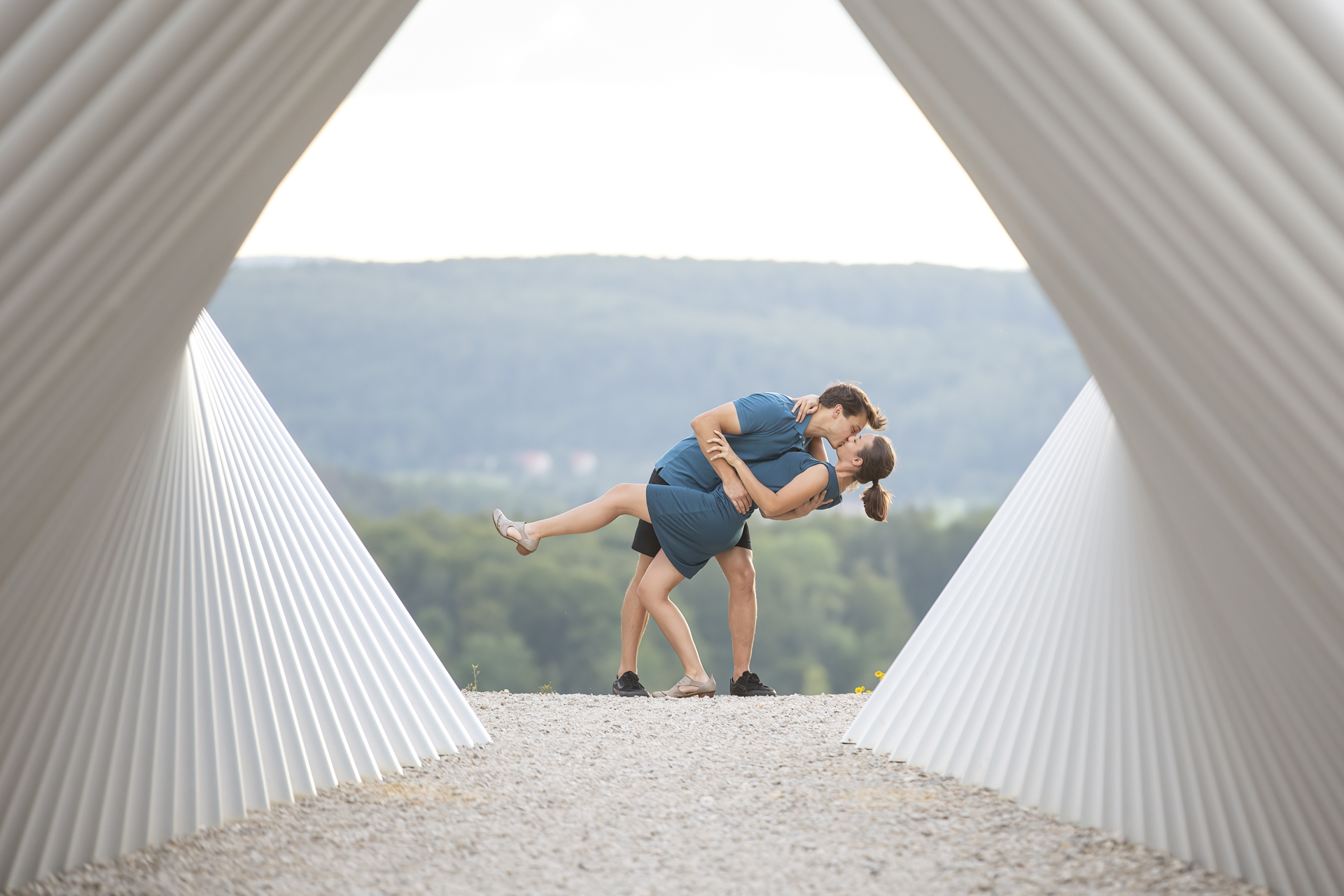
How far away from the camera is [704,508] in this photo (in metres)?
5.86

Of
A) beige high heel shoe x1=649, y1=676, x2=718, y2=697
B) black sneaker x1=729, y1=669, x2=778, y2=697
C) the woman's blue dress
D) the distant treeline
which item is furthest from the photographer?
the distant treeline

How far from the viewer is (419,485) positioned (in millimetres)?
41000

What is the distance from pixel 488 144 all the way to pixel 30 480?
46052mm

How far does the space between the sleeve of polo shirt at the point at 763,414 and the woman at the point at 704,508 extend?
0.51 feet

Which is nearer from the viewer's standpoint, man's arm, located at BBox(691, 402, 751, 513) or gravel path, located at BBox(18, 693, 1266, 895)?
gravel path, located at BBox(18, 693, 1266, 895)

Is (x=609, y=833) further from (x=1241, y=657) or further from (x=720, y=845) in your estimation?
(x=1241, y=657)

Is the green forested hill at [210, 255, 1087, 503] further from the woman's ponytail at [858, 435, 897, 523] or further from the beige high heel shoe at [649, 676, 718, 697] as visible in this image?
the woman's ponytail at [858, 435, 897, 523]

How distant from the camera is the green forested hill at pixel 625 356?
42781mm

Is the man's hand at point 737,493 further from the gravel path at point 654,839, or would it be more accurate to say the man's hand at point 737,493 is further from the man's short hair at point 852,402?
the gravel path at point 654,839

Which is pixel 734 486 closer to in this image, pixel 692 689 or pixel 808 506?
pixel 808 506

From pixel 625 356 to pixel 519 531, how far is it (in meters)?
41.0

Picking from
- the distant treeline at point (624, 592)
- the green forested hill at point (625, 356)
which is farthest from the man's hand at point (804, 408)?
the green forested hill at point (625, 356)

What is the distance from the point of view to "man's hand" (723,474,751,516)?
229 inches

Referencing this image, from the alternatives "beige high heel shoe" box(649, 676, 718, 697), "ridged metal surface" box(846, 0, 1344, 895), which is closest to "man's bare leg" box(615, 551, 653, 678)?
"beige high heel shoe" box(649, 676, 718, 697)
